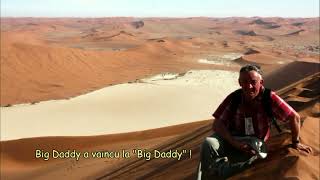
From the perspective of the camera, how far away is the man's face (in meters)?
3.57

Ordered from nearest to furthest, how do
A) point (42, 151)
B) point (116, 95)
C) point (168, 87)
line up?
point (42, 151) < point (116, 95) < point (168, 87)

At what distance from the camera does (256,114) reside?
3758 mm

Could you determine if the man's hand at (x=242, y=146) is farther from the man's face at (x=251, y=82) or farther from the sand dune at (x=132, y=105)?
the man's face at (x=251, y=82)

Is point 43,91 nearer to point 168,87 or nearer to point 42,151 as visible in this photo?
point 168,87

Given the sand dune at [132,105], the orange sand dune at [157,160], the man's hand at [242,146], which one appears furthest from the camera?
the sand dune at [132,105]

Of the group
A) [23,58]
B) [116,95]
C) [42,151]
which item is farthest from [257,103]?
[23,58]

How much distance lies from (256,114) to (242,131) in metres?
0.22

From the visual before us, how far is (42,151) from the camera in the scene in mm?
11234

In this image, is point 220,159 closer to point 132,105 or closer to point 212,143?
point 212,143

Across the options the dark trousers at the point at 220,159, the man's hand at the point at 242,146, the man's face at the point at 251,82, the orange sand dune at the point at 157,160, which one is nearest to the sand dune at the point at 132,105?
the orange sand dune at the point at 157,160

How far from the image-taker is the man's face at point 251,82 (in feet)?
11.7

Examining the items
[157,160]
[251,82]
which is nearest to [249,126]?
[251,82]

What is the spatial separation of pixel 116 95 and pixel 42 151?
31.4 feet

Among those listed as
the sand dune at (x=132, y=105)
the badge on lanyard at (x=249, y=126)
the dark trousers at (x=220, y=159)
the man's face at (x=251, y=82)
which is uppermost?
the man's face at (x=251, y=82)
